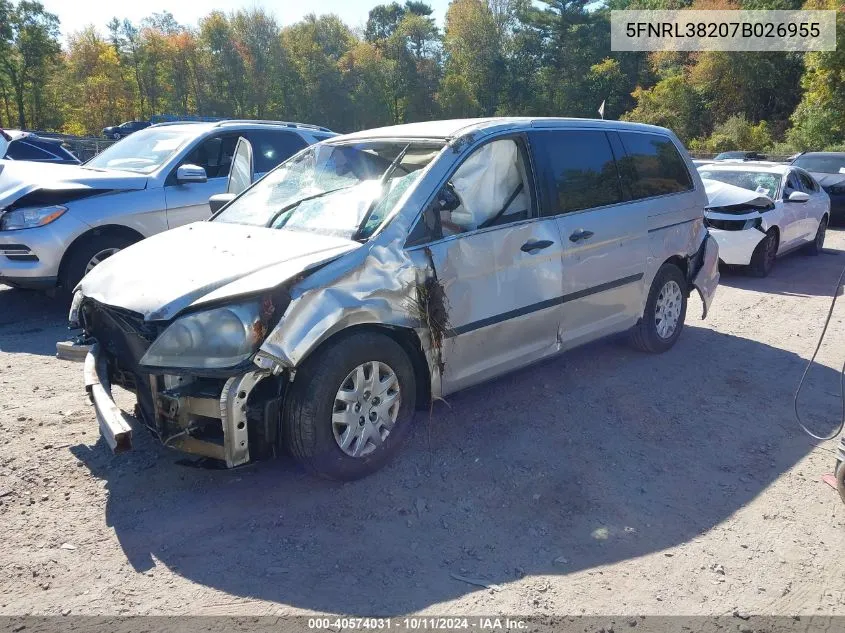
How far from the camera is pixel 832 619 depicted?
2.77 meters

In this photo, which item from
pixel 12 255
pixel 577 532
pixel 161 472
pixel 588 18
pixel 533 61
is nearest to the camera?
pixel 577 532

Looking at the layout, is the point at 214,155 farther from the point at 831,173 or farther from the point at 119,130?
the point at 119,130

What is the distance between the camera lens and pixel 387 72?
62.5m

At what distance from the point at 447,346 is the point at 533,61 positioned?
60239 mm

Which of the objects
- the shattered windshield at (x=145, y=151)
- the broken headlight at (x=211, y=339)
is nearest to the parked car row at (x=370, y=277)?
the broken headlight at (x=211, y=339)

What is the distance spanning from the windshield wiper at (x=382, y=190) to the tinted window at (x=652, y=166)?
2.07 metres

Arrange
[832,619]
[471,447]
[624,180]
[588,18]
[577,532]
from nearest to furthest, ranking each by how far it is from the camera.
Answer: [832,619]
[577,532]
[471,447]
[624,180]
[588,18]

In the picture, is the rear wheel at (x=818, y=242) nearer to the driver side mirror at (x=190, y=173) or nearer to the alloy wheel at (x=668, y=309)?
the alloy wheel at (x=668, y=309)

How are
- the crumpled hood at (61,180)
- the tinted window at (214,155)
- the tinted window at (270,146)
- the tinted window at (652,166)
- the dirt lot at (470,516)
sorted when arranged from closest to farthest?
the dirt lot at (470,516) < the tinted window at (652,166) < the crumpled hood at (61,180) < the tinted window at (214,155) < the tinted window at (270,146)

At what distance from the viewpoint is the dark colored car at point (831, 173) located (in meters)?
15.6

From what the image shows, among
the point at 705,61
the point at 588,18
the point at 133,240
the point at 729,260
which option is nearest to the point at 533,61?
the point at 588,18

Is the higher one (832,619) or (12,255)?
(12,255)

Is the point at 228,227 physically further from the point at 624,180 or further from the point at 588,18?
the point at 588,18

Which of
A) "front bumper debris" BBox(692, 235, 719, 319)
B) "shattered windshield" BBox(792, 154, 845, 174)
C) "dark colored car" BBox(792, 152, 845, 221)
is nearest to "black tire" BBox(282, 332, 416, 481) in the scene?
"front bumper debris" BBox(692, 235, 719, 319)
